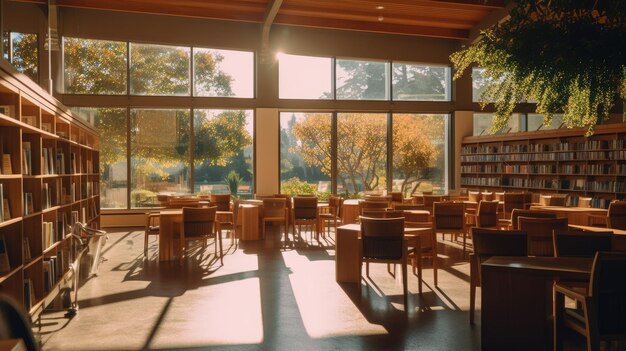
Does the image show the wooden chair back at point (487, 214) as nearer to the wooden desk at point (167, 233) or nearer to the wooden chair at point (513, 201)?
the wooden chair at point (513, 201)

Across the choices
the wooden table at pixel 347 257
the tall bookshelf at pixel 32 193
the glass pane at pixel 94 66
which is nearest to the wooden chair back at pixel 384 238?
the wooden table at pixel 347 257

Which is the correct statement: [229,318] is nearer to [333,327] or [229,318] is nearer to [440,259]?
[333,327]

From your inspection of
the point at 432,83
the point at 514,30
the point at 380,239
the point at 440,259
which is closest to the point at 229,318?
the point at 380,239

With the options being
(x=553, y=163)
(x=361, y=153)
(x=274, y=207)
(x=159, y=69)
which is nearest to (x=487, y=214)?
(x=274, y=207)

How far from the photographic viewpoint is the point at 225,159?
14.7 meters

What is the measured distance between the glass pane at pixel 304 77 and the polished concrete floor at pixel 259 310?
7.57 m

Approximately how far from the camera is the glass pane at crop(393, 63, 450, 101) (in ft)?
51.7

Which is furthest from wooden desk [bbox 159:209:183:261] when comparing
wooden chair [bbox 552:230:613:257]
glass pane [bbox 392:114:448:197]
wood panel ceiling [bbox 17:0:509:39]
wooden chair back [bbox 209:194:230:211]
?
glass pane [bbox 392:114:448:197]

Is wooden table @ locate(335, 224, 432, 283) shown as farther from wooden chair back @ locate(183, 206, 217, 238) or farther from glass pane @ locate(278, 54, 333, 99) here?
glass pane @ locate(278, 54, 333, 99)

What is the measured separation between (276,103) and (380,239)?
9.59m

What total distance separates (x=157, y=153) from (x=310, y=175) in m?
4.32

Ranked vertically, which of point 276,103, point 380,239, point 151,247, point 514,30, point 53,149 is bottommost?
point 151,247

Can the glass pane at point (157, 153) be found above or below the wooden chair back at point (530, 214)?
above

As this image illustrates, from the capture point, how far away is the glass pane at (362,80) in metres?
15.4
